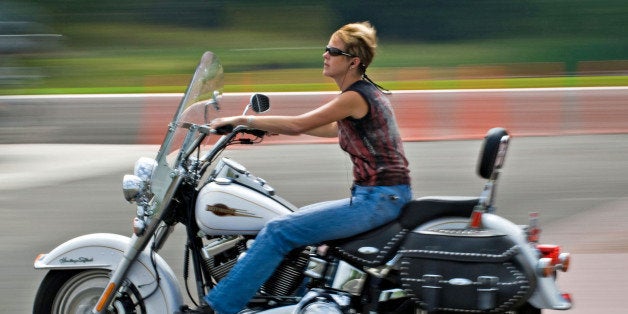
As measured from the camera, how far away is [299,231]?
464 cm

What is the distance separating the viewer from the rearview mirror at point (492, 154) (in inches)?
175

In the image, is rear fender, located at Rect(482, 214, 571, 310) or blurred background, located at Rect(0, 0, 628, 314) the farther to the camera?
blurred background, located at Rect(0, 0, 628, 314)

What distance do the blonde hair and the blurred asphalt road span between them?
80.2 inches

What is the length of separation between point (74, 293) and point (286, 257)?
1.04 meters

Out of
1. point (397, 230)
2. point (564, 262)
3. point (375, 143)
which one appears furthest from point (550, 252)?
point (375, 143)

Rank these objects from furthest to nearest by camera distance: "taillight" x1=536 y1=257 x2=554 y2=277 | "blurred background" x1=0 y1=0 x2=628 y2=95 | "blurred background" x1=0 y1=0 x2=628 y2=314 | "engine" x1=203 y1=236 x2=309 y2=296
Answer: "blurred background" x1=0 y1=0 x2=628 y2=95 < "blurred background" x1=0 y1=0 x2=628 y2=314 < "engine" x1=203 y1=236 x2=309 y2=296 < "taillight" x1=536 y1=257 x2=554 y2=277

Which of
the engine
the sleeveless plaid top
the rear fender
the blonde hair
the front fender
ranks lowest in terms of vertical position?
the front fender

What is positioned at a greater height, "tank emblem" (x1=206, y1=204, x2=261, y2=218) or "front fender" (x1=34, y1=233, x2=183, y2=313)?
"tank emblem" (x1=206, y1=204, x2=261, y2=218)

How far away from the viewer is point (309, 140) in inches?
519

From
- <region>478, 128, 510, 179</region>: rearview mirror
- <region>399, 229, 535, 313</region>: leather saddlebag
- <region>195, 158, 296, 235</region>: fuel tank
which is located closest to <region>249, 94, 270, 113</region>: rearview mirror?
<region>195, 158, 296, 235</region>: fuel tank

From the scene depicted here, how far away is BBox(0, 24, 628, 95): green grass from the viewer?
61.8 feet

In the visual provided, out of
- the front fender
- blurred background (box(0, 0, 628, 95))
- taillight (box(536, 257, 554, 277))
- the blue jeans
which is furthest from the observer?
blurred background (box(0, 0, 628, 95))

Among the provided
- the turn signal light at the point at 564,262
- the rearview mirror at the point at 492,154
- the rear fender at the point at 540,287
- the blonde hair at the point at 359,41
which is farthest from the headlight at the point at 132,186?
the turn signal light at the point at 564,262

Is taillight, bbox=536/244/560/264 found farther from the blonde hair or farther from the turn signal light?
the blonde hair
